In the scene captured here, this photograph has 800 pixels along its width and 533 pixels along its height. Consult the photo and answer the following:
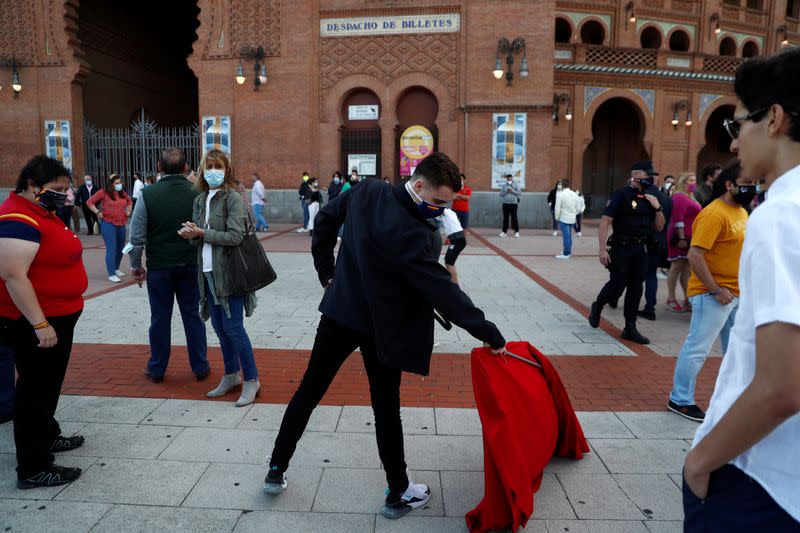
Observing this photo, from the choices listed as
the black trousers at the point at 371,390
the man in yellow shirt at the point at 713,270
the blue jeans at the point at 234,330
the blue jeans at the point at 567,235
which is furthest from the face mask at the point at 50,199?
the blue jeans at the point at 567,235

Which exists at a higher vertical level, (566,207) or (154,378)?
(566,207)

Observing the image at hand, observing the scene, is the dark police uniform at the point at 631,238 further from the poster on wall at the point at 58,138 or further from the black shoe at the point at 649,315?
the poster on wall at the point at 58,138

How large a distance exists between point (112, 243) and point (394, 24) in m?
13.4

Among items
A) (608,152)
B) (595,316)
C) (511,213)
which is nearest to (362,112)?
(511,213)

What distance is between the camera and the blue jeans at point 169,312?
15.9 feet

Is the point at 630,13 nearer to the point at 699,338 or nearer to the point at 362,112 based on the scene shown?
the point at 362,112

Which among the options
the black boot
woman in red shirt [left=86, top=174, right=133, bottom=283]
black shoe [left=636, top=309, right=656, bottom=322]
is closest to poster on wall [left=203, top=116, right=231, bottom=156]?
woman in red shirt [left=86, top=174, right=133, bottom=283]

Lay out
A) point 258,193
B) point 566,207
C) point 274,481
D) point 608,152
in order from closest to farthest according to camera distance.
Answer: point 274,481
point 566,207
point 258,193
point 608,152

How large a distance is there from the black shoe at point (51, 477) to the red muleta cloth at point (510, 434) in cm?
224

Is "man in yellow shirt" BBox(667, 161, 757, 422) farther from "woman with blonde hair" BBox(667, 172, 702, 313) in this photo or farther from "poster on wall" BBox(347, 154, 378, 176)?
"poster on wall" BBox(347, 154, 378, 176)

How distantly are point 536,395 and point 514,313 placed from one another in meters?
4.55

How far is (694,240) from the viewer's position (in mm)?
4172

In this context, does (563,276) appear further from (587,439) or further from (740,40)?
(740,40)

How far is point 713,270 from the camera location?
4.16 meters
